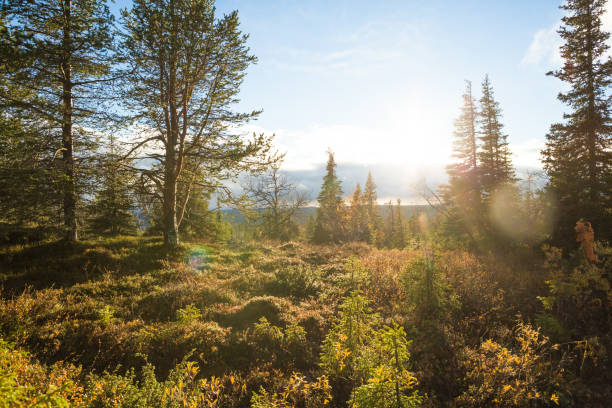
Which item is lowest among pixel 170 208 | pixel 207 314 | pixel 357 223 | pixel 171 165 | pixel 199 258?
pixel 207 314

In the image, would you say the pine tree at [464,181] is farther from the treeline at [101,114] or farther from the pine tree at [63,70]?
the pine tree at [63,70]

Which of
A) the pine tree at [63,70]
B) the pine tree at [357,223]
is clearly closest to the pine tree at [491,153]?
the pine tree at [357,223]

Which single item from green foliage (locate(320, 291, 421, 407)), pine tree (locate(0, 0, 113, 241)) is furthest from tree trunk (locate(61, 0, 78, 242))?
green foliage (locate(320, 291, 421, 407))

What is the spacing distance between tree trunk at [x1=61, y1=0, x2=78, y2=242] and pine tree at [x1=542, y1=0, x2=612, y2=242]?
24084mm

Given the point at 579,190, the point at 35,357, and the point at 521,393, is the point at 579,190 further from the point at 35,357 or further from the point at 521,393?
the point at 35,357

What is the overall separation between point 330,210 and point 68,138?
94.5ft

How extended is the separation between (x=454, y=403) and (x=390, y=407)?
2532mm

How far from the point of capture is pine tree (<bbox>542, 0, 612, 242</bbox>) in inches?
542

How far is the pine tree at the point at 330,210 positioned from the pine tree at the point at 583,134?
63.7 ft

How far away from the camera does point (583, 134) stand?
47.5 feet

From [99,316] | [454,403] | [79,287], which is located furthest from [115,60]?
[454,403]

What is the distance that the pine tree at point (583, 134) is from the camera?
1376 cm

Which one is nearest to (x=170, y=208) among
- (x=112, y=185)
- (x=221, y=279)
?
(x=112, y=185)

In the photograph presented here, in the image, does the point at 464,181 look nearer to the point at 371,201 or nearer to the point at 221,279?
the point at 221,279
